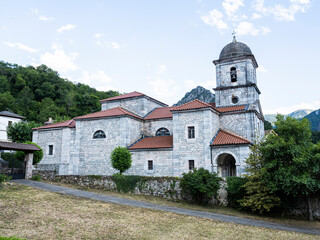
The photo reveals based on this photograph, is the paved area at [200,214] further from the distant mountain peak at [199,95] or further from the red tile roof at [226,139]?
the distant mountain peak at [199,95]

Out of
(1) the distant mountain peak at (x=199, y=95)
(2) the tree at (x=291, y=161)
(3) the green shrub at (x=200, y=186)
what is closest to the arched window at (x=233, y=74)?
(2) the tree at (x=291, y=161)

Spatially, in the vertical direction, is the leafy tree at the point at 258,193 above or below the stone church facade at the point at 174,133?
below

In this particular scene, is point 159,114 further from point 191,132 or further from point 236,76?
point 236,76

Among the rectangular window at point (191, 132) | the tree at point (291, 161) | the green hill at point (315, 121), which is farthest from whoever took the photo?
the green hill at point (315, 121)

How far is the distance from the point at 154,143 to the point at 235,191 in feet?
32.7

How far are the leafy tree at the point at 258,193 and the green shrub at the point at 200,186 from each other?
202cm

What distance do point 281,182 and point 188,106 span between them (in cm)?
1164

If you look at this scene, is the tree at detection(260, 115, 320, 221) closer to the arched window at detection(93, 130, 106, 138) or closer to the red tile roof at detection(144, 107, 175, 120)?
the red tile roof at detection(144, 107, 175, 120)

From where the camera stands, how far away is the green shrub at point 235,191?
17.8 metres

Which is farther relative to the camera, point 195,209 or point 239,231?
point 195,209

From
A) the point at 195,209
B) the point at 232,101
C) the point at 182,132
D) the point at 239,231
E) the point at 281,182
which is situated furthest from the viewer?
the point at 232,101

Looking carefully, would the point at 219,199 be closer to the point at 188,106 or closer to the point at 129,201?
the point at 129,201

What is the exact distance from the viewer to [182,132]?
79.4 ft

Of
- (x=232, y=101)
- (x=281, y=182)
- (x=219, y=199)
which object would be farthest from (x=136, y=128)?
(x=281, y=182)
